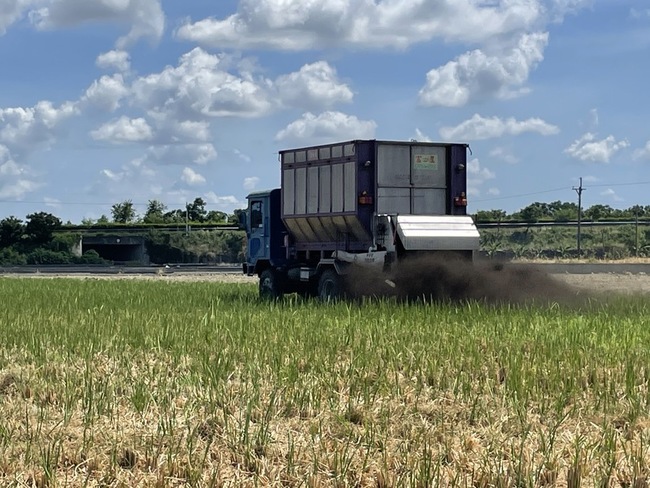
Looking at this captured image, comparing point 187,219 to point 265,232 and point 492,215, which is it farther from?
point 265,232

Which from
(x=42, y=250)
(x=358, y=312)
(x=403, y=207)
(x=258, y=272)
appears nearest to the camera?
(x=358, y=312)

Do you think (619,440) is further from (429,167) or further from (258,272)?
(258,272)

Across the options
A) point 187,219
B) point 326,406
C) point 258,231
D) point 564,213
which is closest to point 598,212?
point 564,213

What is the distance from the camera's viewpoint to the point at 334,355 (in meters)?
11.8

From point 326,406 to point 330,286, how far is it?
14.5 m

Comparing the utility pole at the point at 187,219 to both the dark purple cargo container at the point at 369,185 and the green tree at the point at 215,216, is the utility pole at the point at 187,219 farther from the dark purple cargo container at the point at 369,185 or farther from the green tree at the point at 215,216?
the dark purple cargo container at the point at 369,185

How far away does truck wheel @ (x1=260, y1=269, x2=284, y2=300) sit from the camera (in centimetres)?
2525

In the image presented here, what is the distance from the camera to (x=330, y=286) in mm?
23219

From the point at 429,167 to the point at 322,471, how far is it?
16.3 m

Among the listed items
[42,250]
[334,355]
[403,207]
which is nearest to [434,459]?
[334,355]

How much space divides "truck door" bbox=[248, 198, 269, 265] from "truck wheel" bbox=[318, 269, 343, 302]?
263 cm

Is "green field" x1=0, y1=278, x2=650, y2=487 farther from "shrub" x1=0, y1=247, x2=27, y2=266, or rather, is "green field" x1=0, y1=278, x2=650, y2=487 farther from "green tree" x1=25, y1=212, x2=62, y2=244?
"green tree" x1=25, y1=212, x2=62, y2=244

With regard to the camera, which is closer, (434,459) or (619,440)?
(434,459)

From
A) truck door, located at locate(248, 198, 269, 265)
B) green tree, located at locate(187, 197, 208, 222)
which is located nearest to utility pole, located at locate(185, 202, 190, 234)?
green tree, located at locate(187, 197, 208, 222)
